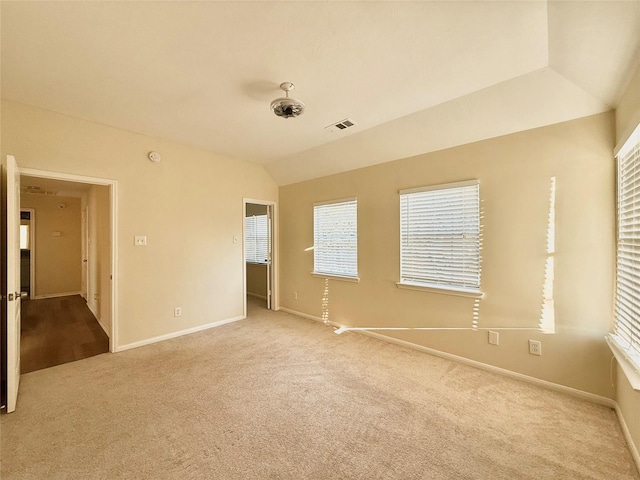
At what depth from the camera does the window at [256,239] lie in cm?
592

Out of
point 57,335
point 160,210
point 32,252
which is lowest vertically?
point 57,335

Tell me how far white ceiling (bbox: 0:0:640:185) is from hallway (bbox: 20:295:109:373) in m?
2.79

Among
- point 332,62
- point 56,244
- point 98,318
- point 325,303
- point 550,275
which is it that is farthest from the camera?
point 56,244

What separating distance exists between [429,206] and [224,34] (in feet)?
8.53

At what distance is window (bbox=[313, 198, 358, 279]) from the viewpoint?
402 cm

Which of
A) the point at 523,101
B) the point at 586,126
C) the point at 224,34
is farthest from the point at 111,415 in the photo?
the point at 586,126

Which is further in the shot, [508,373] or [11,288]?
[508,373]

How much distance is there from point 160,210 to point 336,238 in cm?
256

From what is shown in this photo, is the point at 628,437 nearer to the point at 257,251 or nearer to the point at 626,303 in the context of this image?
the point at 626,303

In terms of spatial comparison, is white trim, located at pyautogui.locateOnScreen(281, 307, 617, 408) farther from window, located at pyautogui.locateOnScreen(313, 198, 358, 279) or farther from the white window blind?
window, located at pyautogui.locateOnScreen(313, 198, 358, 279)

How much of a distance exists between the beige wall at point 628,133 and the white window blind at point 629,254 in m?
0.12

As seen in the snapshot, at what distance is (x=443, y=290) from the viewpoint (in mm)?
3023

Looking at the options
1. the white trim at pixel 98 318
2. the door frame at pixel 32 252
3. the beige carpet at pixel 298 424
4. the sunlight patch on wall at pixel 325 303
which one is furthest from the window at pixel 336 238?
the door frame at pixel 32 252

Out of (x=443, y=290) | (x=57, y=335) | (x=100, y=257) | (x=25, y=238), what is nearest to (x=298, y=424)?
(x=443, y=290)
